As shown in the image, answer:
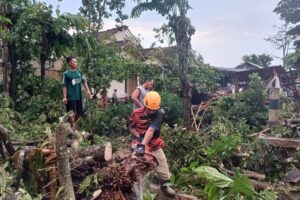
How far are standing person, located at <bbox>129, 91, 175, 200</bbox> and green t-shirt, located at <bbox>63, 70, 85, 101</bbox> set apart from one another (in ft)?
6.12

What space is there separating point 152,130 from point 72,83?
243 cm

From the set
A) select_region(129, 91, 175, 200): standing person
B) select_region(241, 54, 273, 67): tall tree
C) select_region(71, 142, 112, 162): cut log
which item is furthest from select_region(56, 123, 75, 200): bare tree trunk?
select_region(241, 54, 273, 67): tall tree

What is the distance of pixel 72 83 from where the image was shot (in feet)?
22.3

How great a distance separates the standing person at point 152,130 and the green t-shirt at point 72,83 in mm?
1867

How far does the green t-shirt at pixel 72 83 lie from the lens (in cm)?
682

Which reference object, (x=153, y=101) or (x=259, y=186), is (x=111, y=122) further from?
(x=153, y=101)

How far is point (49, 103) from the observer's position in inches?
423

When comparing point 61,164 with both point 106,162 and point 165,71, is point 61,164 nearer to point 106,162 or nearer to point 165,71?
point 106,162

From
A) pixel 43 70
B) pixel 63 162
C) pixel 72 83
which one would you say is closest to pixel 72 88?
pixel 72 83

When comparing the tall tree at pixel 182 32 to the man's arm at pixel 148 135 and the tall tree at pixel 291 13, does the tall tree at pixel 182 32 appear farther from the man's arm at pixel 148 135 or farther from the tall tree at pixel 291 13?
the tall tree at pixel 291 13

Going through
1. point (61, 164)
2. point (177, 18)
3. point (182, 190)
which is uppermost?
point (177, 18)

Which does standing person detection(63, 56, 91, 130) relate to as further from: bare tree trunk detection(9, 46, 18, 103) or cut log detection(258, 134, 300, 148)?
bare tree trunk detection(9, 46, 18, 103)

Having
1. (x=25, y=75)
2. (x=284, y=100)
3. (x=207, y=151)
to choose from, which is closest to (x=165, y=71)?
(x=284, y=100)

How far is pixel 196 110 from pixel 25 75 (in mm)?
5882
